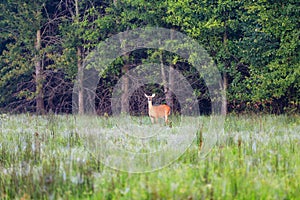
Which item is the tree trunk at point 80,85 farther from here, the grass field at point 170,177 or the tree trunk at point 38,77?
the grass field at point 170,177

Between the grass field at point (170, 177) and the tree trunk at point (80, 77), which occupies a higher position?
the tree trunk at point (80, 77)

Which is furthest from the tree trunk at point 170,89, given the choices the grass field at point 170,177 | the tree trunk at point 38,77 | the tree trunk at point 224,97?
the grass field at point 170,177

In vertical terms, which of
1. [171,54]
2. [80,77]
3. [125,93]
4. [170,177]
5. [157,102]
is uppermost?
[171,54]

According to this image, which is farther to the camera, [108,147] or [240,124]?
[240,124]

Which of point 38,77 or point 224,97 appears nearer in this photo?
point 224,97

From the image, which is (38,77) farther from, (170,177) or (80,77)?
(170,177)

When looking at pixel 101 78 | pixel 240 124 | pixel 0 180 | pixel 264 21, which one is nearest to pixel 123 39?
pixel 101 78

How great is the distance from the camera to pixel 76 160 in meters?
6.05

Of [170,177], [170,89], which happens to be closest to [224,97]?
[170,89]

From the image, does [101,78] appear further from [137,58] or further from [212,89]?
[212,89]

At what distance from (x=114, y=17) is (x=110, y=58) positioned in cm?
167

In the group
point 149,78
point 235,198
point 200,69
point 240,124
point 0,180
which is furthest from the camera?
point 149,78

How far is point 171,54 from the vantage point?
18906mm

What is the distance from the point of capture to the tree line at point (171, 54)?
15.6 metres
